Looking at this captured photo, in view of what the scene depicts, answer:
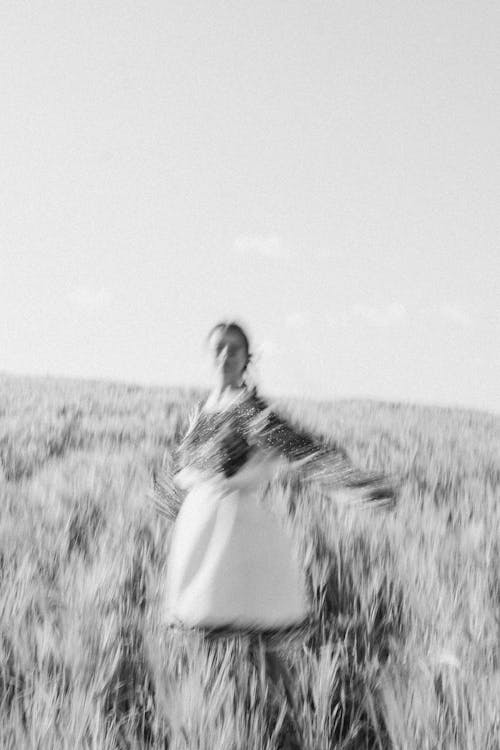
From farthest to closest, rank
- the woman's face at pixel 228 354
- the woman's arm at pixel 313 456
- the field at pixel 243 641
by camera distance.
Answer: the woman's face at pixel 228 354 < the woman's arm at pixel 313 456 < the field at pixel 243 641

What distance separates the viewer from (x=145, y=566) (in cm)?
228

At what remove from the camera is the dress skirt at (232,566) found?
1.72 metres

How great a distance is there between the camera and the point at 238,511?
1.80 m

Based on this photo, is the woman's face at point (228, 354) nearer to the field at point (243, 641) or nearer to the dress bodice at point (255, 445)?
the dress bodice at point (255, 445)

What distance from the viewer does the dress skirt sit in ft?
5.63

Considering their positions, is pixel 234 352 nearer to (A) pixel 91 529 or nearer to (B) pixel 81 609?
(B) pixel 81 609

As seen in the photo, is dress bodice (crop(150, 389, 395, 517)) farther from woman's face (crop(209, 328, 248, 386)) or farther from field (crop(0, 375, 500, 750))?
field (crop(0, 375, 500, 750))

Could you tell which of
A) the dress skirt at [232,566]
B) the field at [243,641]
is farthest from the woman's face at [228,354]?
the field at [243,641]

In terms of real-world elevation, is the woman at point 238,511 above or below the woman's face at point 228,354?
below

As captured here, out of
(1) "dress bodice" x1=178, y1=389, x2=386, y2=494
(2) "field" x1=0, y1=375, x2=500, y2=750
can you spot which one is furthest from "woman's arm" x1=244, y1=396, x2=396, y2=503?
(2) "field" x1=0, y1=375, x2=500, y2=750

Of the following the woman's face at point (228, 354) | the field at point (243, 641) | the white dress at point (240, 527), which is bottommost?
the field at point (243, 641)

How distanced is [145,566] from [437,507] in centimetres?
173

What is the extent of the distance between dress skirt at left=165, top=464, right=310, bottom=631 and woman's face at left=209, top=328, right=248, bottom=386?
278 millimetres

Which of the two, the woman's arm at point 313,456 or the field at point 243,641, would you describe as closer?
the field at point 243,641
